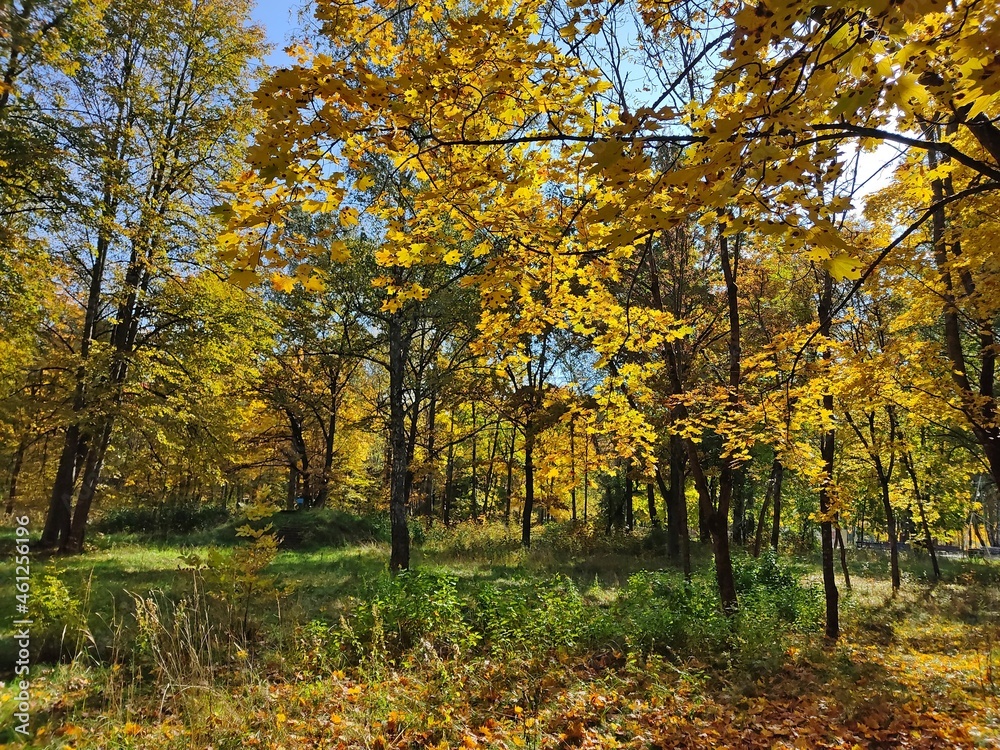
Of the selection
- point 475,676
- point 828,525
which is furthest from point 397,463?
point 828,525

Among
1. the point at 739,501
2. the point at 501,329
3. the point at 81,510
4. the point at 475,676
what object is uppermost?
the point at 501,329

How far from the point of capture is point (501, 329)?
3385mm

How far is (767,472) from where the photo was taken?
51.0 ft

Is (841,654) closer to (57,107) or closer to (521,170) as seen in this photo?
(521,170)

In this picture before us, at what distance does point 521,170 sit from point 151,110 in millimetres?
10185

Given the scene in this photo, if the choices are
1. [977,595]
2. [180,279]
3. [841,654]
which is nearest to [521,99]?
[841,654]

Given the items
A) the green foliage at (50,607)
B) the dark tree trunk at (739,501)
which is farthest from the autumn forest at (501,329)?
the dark tree trunk at (739,501)

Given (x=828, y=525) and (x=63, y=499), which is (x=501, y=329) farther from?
(x=63, y=499)

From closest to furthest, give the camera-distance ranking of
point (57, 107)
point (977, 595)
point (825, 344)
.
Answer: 1. point (825, 344)
2. point (57, 107)
3. point (977, 595)

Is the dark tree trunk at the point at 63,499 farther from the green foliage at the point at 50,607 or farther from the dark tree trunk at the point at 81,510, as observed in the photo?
the green foliage at the point at 50,607

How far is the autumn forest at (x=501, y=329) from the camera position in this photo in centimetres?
199

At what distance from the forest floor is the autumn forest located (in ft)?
0.13

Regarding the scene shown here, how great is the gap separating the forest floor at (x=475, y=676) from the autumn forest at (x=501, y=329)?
0.04m

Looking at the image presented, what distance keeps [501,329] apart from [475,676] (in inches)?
121
